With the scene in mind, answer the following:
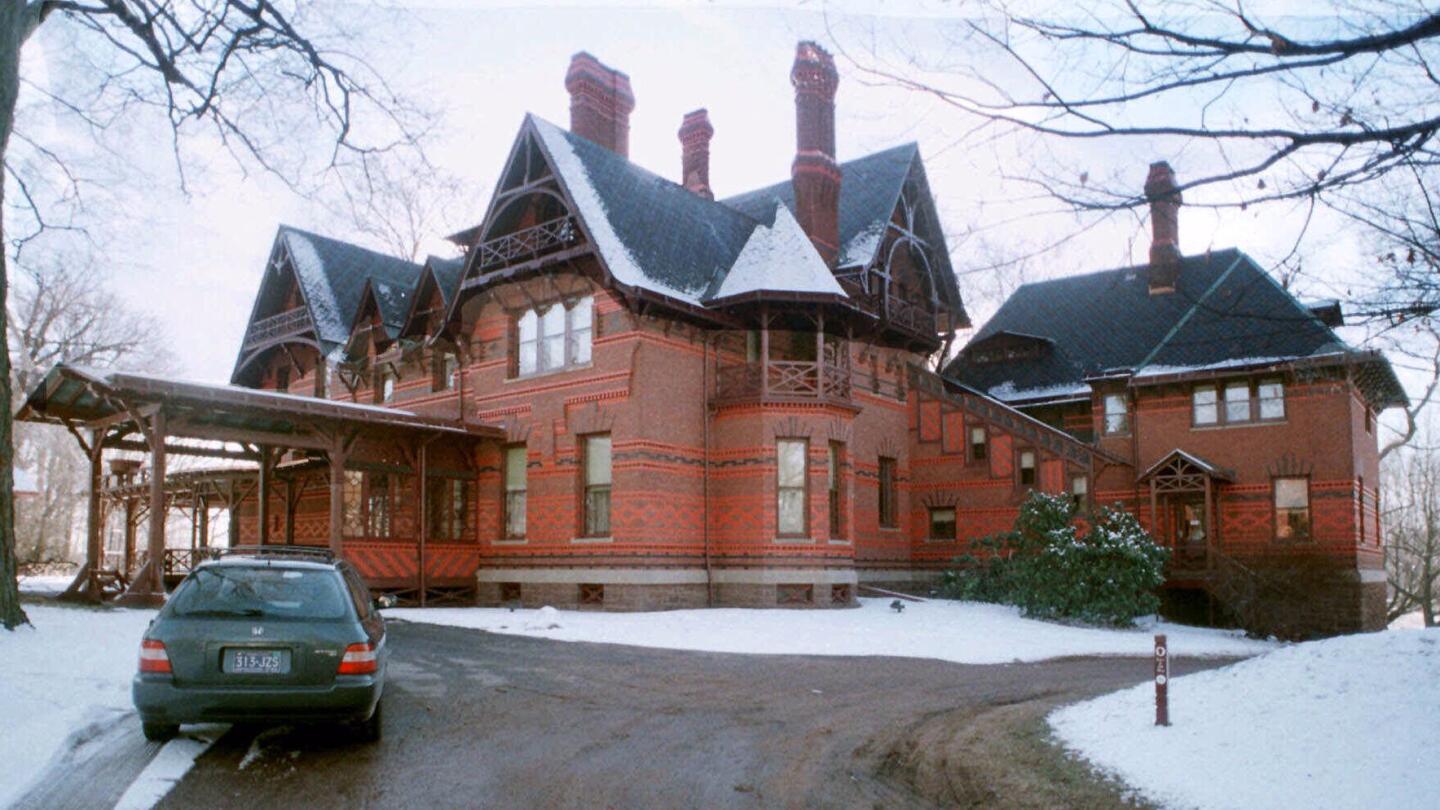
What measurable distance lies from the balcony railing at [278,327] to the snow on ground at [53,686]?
1730 centimetres

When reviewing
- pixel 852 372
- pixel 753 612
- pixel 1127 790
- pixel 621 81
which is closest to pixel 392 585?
pixel 753 612

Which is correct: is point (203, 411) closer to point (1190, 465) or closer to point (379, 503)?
point (379, 503)

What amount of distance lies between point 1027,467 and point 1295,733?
69.2ft

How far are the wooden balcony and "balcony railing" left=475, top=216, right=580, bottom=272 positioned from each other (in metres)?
8.32

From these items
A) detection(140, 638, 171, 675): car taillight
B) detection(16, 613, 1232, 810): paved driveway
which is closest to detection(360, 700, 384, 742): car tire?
detection(16, 613, 1232, 810): paved driveway

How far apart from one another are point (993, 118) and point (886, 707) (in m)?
6.57

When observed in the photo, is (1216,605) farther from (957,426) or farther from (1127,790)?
(1127,790)

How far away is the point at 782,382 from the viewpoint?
77.0 ft

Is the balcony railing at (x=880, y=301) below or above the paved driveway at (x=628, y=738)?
above

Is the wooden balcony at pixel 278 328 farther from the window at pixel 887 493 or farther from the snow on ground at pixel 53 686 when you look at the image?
the snow on ground at pixel 53 686

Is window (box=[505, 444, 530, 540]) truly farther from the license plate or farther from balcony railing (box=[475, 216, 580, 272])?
the license plate

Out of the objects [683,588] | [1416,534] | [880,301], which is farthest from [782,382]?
[1416,534]

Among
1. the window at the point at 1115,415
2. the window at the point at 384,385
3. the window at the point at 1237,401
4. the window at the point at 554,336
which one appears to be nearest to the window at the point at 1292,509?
the window at the point at 1237,401

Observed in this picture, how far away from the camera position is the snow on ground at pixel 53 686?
765cm
